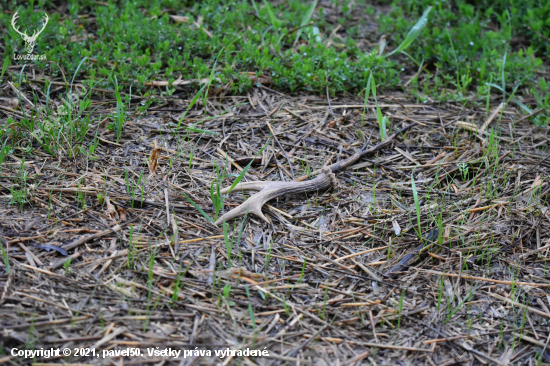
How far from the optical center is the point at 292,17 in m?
4.29

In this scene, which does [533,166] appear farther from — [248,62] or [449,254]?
[248,62]

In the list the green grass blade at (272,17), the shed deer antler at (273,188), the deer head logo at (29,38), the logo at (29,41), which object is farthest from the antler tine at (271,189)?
the deer head logo at (29,38)

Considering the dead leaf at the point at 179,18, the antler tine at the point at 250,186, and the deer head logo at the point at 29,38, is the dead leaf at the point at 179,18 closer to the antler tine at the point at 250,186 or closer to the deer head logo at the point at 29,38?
the deer head logo at the point at 29,38

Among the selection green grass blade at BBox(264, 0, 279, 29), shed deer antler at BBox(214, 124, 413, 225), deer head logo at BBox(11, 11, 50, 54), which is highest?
deer head logo at BBox(11, 11, 50, 54)

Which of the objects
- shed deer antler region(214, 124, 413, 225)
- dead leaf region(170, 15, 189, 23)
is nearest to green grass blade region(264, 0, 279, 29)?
dead leaf region(170, 15, 189, 23)

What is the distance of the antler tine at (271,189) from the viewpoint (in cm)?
258

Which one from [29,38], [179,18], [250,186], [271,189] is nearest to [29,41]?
[29,38]

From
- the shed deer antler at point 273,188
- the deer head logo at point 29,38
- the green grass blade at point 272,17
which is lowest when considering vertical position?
the shed deer antler at point 273,188

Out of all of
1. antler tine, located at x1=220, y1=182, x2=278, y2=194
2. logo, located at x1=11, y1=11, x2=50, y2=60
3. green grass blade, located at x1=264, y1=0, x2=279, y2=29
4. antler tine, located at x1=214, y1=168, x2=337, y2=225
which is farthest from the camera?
green grass blade, located at x1=264, y1=0, x2=279, y2=29

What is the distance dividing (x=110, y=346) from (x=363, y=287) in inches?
45.7

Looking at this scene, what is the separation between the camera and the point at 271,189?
273 cm

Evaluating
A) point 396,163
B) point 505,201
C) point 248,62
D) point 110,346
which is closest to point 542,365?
point 505,201

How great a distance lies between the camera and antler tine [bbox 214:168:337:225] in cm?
258

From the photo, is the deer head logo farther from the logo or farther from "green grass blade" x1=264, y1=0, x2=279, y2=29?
"green grass blade" x1=264, y1=0, x2=279, y2=29
